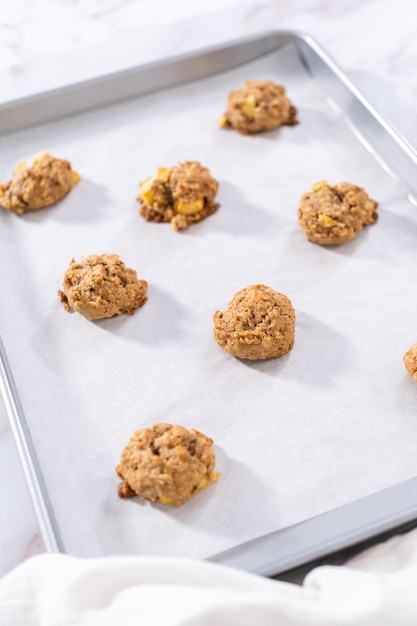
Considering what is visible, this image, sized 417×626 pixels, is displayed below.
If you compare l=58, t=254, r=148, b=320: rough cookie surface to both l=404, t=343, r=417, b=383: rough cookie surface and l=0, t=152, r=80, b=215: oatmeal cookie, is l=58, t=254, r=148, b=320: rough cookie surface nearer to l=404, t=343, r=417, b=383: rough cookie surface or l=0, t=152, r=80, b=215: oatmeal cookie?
l=0, t=152, r=80, b=215: oatmeal cookie

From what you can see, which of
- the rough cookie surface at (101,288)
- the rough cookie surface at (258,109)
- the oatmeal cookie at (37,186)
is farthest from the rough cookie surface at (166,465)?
the rough cookie surface at (258,109)

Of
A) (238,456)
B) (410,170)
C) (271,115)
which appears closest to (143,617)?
(238,456)

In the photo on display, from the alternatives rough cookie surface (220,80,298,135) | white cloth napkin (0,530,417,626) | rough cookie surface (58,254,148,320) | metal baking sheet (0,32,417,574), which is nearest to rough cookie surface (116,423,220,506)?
metal baking sheet (0,32,417,574)

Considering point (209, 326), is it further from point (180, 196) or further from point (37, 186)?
point (37, 186)

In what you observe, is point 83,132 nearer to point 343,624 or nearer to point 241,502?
point 241,502

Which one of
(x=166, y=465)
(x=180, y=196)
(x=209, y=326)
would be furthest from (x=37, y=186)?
(x=166, y=465)
